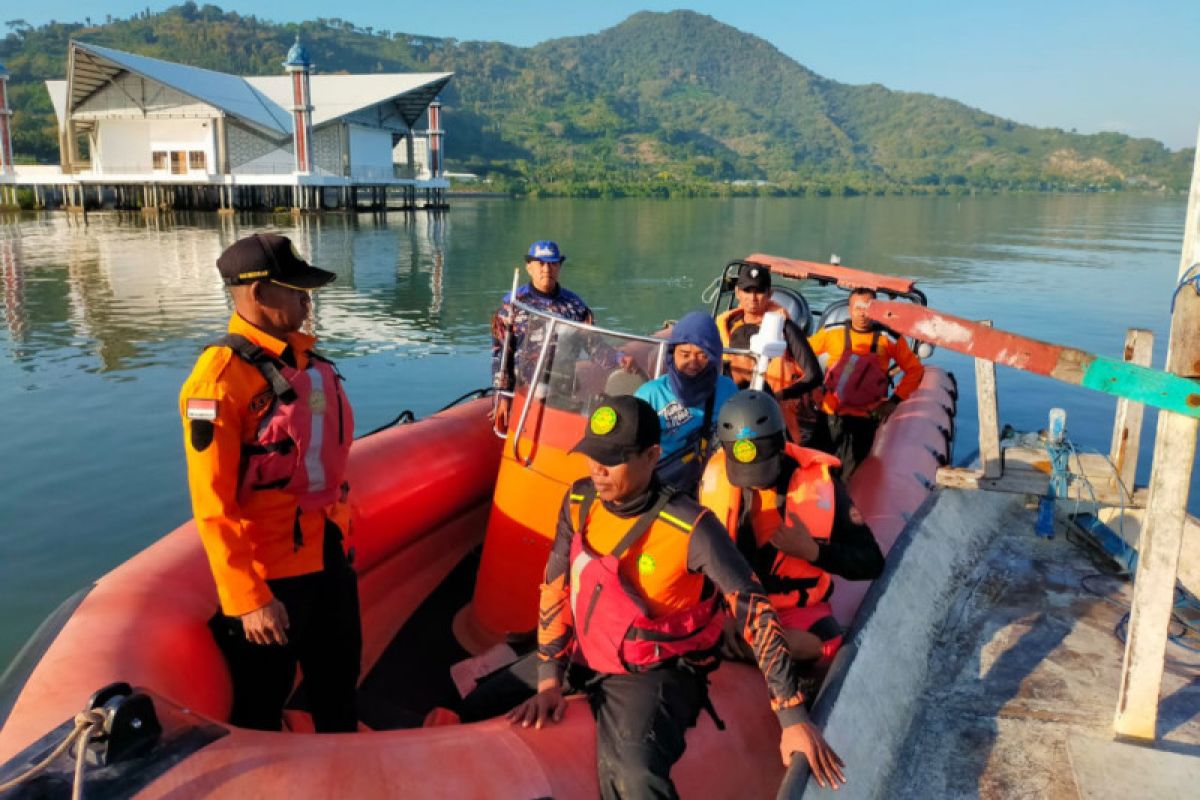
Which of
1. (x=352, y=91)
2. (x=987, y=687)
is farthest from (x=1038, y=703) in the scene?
(x=352, y=91)

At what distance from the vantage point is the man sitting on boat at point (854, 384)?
5711 millimetres

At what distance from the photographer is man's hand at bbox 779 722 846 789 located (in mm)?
2180

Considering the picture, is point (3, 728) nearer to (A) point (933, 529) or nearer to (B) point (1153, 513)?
(B) point (1153, 513)

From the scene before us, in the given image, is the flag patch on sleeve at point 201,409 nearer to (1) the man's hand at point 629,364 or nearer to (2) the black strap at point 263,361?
(2) the black strap at point 263,361

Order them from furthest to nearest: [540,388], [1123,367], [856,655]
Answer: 1. [540,388]
2. [856,655]
3. [1123,367]

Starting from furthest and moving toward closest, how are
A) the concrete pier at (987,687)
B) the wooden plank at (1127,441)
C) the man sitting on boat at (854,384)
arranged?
the man sitting on boat at (854,384) < the wooden plank at (1127,441) < the concrete pier at (987,687)

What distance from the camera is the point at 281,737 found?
212cm

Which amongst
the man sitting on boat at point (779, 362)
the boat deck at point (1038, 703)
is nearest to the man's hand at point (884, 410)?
the man sitting on boat at point (779, 362)

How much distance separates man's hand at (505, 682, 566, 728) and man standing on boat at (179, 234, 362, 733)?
0.77m

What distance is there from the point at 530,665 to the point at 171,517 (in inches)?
212

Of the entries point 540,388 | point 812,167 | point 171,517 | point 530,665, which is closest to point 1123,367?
point 530,665

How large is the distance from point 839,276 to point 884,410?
110 cm

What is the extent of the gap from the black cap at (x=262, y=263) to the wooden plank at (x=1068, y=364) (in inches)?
81.1

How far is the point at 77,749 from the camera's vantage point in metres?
1.83
